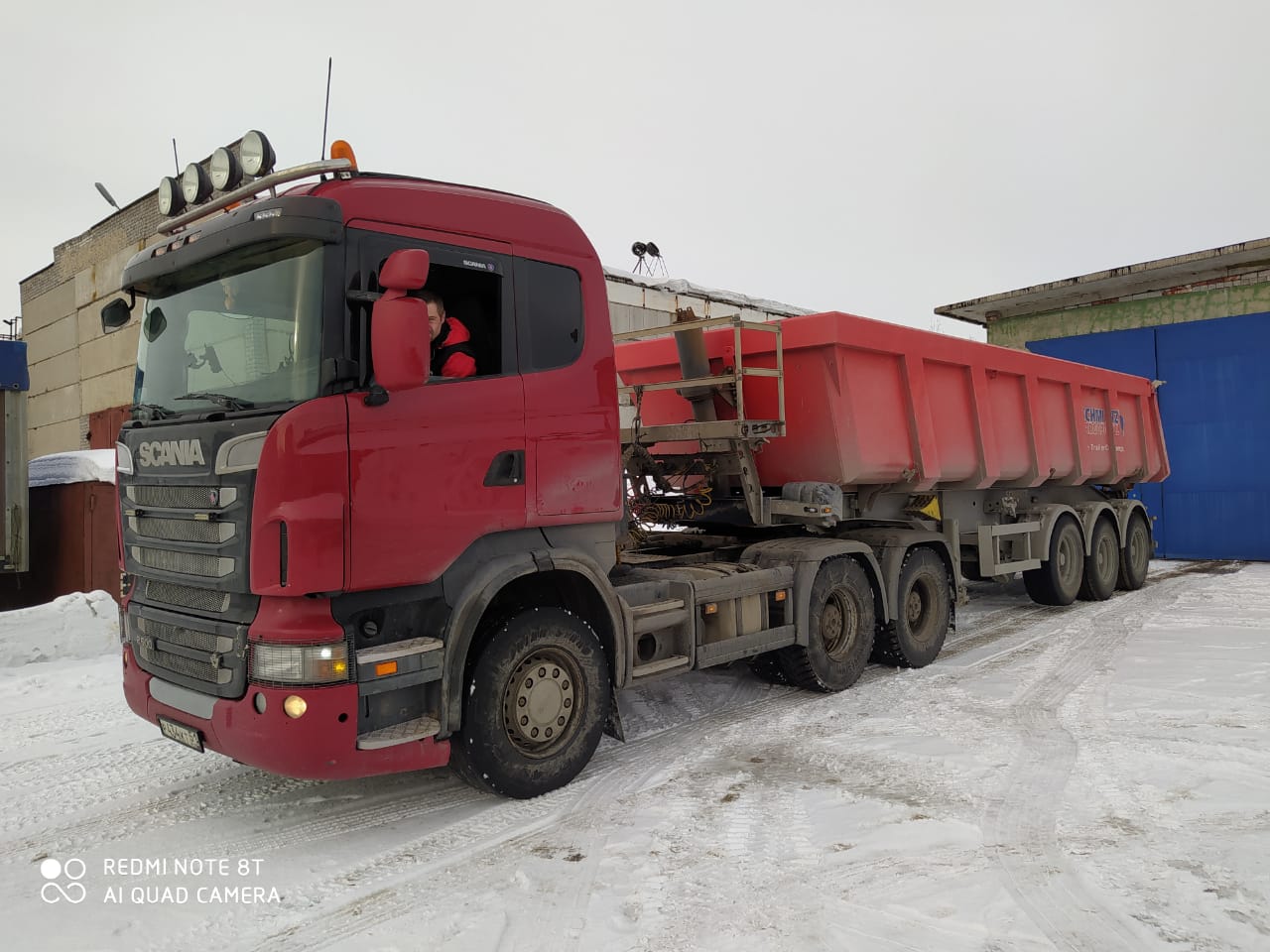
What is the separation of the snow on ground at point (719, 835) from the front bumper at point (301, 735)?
0.43m

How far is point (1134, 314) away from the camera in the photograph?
15852mm

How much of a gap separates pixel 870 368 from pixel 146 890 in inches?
221

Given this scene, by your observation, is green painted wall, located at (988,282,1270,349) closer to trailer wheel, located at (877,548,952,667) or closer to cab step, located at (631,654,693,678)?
trailer wheel, located at (877,548,952,667)

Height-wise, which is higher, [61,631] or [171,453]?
[171,453]

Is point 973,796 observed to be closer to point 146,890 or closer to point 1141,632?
point 146,890

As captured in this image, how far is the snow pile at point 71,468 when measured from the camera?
368 inches

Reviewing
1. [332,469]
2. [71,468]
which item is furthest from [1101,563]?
[71,468]

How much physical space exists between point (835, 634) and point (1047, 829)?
2.82 m

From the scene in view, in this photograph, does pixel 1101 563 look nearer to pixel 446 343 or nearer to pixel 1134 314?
pixel 1134 314

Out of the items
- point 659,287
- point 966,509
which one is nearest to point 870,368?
point 966,509

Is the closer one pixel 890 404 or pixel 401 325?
pixel 401 325

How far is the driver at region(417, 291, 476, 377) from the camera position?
13.5 ft

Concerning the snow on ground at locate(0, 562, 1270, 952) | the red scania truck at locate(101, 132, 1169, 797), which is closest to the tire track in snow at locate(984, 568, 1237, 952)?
the snow on ground at locate(0, 562, 1270, 952)

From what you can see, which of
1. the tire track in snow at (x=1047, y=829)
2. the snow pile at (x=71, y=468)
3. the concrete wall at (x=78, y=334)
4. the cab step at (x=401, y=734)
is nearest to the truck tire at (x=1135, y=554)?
the tire track in snow at (x=1047, y=829)
